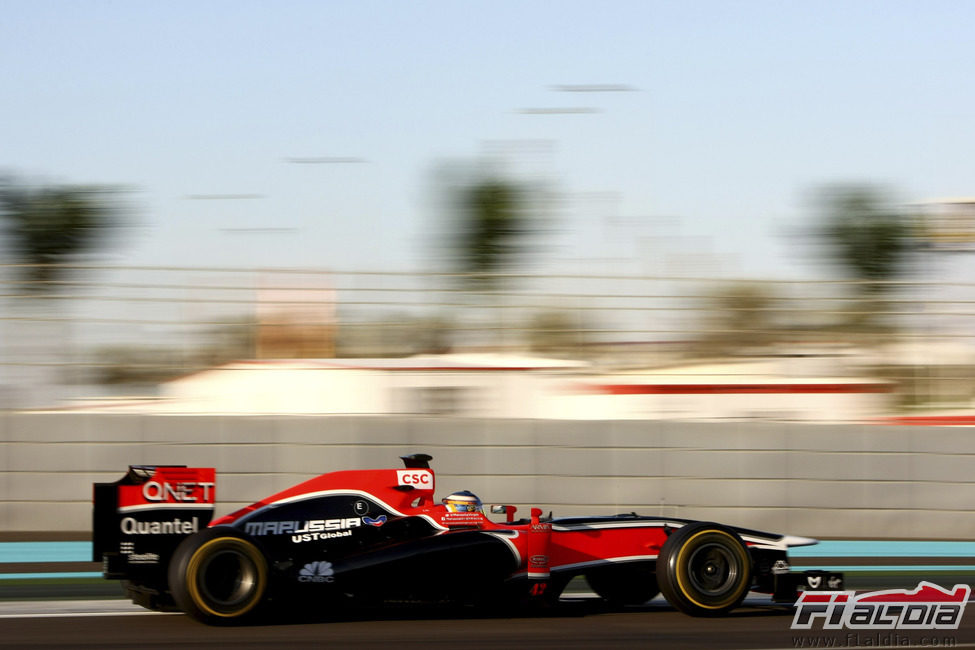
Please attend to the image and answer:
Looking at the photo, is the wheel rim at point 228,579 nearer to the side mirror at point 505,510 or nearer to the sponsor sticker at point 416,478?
the sponsor sticker at point 416,478

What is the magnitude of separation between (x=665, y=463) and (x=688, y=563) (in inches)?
210

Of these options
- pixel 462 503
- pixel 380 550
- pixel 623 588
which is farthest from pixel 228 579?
pixel 623 588

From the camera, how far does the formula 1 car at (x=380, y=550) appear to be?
633cm

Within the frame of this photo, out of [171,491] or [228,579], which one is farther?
[171,491]

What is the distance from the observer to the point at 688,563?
6762 millimetres

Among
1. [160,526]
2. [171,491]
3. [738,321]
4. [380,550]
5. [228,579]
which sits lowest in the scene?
[228,579]

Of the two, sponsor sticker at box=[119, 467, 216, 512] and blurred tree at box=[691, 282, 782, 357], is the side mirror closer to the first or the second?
sponsor sticker at box=[119, 467, 216, 512]

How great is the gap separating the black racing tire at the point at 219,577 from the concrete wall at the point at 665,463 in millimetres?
5490

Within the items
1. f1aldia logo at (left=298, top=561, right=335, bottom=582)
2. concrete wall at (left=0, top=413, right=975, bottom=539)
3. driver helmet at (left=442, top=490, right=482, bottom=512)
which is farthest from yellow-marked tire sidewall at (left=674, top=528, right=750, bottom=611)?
concrete wall at (left=0, top=413, right=975, bottom=539)

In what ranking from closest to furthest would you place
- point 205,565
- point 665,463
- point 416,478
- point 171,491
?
point 205,565, point 171,491, point 416,478, point 665,463

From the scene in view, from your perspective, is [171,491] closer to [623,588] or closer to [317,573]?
[317,573]

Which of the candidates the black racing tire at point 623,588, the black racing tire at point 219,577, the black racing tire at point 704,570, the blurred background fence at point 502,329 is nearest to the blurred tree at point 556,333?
the blurred background fence at point 502,329

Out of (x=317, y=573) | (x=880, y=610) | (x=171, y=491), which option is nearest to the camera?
(x=317, y=573)

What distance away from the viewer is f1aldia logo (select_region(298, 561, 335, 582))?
6.40 meters
